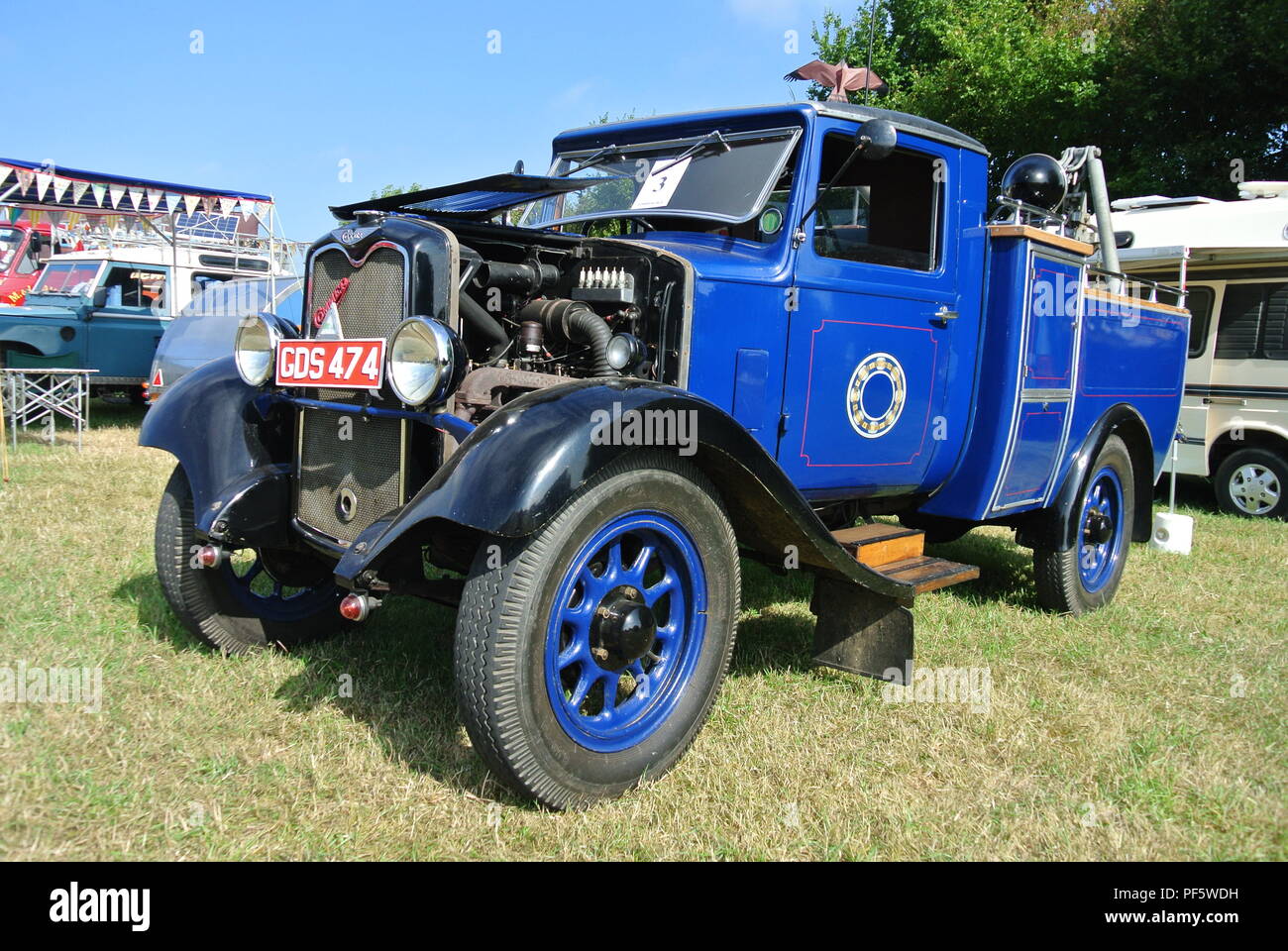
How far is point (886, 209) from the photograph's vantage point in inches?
158

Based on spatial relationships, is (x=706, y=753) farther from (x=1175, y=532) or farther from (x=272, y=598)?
(x=1175, y=532)

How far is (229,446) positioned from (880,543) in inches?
101

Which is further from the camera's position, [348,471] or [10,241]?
[10,241]

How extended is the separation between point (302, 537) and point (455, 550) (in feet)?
2.27

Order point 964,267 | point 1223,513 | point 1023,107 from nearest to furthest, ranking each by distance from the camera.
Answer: point 964,267 < point 1223,513 < point 1023,107

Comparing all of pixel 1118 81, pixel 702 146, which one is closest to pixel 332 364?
pixel 702 146

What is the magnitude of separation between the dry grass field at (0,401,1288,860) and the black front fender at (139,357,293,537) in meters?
0.64

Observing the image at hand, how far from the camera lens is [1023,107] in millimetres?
16203

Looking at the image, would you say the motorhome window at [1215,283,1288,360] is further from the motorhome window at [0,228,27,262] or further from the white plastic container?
the motorhome window at [0,228,27,262]

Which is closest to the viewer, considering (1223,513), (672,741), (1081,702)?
(672,741)

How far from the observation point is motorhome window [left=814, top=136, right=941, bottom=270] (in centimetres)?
375
